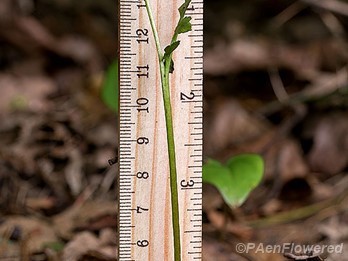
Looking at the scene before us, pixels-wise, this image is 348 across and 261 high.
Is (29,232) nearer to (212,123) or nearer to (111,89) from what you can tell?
(111,89)

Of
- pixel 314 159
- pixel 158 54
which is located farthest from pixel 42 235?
pixel 314 159

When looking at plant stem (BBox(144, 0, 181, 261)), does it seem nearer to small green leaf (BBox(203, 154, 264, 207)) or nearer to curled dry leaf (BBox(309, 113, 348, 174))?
small green leaf (BBox(203, 154, 264, 207))

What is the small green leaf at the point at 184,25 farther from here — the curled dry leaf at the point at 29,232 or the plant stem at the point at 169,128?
the curled dry leaf at the point at 29,232

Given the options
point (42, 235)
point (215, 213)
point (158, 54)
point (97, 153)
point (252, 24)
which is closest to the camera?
point (158, 54)

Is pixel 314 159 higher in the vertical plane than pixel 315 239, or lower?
higher

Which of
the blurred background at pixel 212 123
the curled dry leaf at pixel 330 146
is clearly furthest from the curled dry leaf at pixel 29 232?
the curled dry leaf at pixel 330 146

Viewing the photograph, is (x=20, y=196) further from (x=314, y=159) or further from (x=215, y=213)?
(x=314, y=159)

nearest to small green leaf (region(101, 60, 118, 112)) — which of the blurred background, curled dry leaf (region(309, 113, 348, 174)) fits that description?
the blurred background
